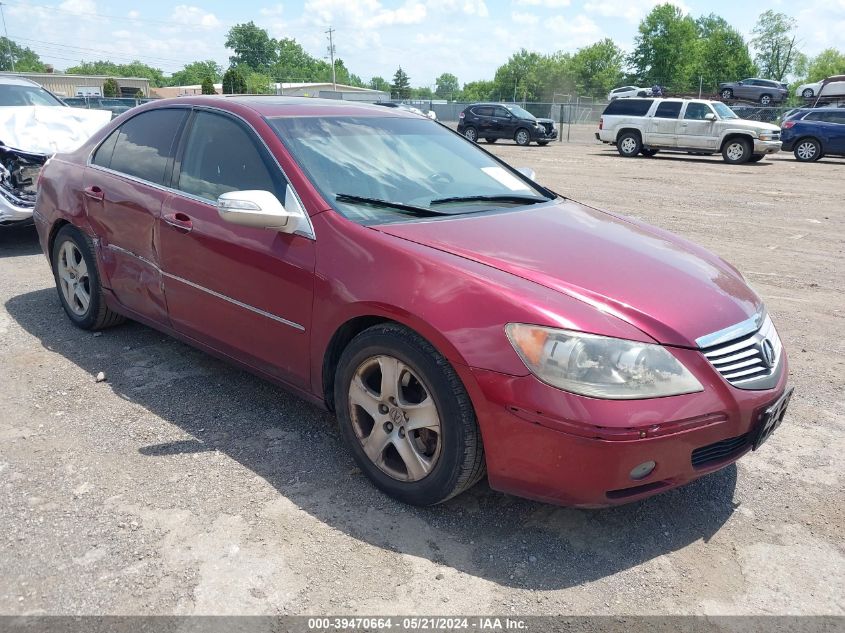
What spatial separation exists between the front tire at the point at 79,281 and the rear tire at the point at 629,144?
67.4 feet

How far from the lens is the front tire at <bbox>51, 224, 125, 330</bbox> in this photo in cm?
462

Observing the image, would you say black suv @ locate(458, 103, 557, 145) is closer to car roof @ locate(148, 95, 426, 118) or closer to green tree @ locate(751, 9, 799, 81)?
car roof @ locate(148, 95, 426, 118)

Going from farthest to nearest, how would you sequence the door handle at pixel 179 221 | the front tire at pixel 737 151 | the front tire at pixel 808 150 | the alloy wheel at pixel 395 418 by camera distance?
the front tire at pixel 808 150 < the front tire at pixel 737 151 < the door handle at pixel 179 221 < the alloy wheel at pixel 395 418

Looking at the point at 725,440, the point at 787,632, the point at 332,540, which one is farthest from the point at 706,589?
the point at 332,540

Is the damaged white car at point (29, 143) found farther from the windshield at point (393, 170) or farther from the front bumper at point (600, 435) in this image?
the front bumper at point (600, 435)

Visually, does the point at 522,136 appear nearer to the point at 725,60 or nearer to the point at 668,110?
the point at 668,110

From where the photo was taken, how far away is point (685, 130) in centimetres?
2138

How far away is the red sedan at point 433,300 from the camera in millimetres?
2473

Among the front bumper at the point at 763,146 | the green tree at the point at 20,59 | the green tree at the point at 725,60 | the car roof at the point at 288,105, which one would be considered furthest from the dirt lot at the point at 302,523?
the green tree at the point at 20,59

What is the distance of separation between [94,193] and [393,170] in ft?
7.03

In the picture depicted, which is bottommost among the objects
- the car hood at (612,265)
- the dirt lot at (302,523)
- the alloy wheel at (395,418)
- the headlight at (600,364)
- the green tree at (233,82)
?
the dirt lot at (302,523)

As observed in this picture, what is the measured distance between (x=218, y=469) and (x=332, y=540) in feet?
2.59

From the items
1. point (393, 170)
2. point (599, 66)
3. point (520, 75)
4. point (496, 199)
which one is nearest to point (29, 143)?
point (393, 170)

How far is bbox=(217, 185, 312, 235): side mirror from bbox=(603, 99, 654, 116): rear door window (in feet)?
69.7
